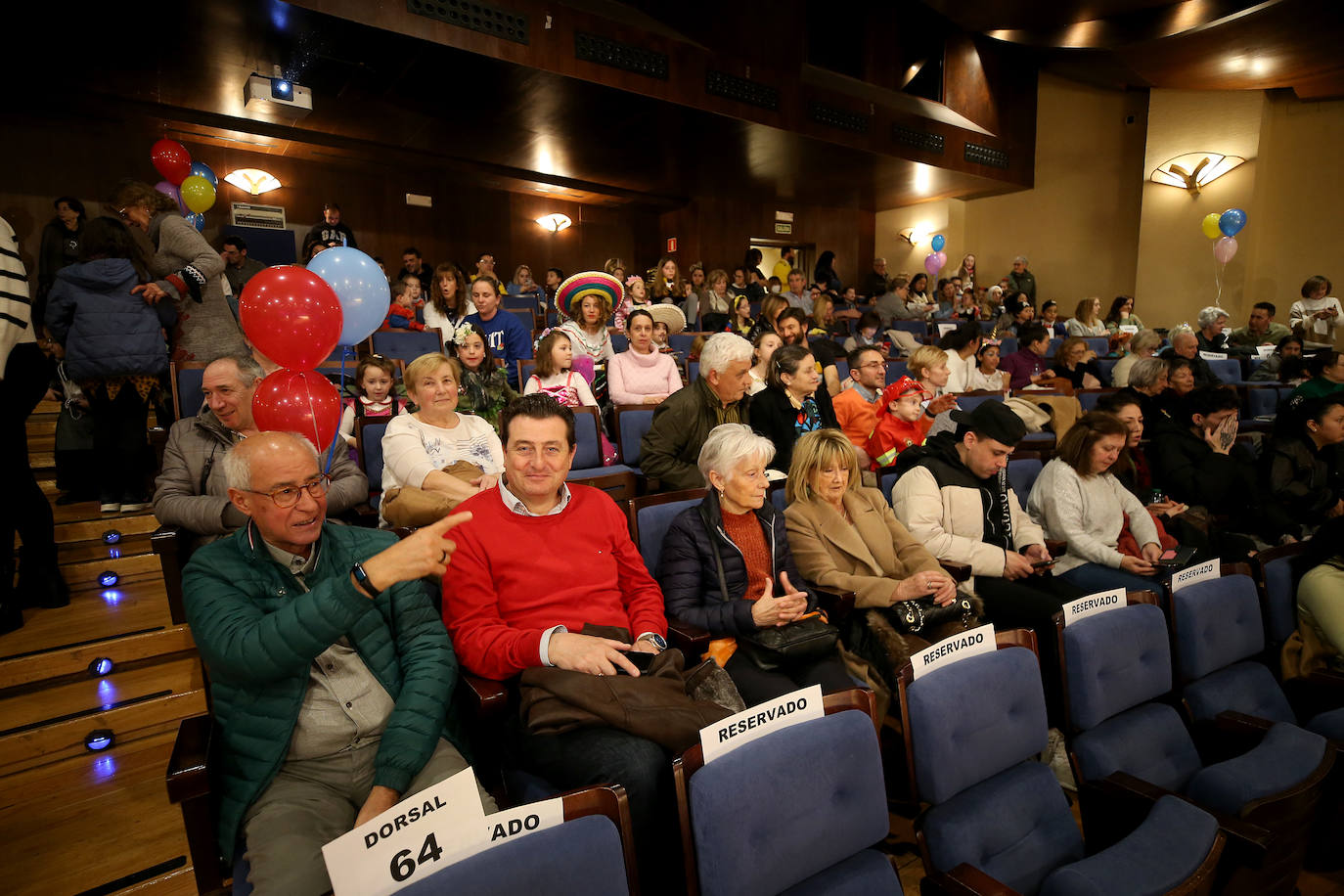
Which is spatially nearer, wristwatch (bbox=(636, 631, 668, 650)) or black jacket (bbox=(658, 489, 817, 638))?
wristwatch (bbox=(636, 631, 668, 650))

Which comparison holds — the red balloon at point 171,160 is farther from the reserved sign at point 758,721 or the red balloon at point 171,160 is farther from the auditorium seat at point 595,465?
the reserved sign at point 758,721

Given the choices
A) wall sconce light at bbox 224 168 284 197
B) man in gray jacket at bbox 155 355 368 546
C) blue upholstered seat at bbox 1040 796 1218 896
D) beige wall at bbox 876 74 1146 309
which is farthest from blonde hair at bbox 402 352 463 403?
beige wall at bbox 876 74 1146 309

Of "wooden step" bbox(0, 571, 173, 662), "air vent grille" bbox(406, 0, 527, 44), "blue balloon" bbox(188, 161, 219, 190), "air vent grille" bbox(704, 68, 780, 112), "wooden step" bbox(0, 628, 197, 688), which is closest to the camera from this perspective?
"wooden step" bbox(0, 628, 197, 688)

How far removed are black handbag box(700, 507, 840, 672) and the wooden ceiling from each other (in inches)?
292

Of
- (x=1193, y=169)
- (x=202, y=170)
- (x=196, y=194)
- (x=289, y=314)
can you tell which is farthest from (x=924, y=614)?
(x=1193, y=169)

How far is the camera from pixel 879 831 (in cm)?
118

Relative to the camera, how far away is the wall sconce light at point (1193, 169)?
7.95m

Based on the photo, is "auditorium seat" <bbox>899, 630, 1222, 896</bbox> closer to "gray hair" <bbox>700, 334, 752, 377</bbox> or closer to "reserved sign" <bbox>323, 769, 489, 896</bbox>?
"reserved sign" <bbox>323, 769, 489, 896</bbox>

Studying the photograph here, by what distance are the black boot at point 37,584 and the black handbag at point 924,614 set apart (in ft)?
9.38

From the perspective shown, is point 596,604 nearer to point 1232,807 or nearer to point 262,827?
point 262,827

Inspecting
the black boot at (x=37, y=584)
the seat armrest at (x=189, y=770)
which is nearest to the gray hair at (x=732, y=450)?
the seat armrest at (x=189, y=770)

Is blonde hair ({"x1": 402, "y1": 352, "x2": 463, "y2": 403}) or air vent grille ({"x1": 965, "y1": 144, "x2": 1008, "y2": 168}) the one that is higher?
air vent grille ({"x1": 965, "y1": 144, "x2": 1008, "y2": 168})

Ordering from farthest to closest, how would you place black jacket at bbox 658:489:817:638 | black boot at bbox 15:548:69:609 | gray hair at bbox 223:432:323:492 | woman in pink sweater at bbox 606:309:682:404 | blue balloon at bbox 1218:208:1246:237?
blue balloon at bbox 1218:208:1246:237 < woman in pink sweater at bbox 606:309:682:404 < black boot at bbox 15:548:69:609 < black jacket at bbox 658:489:817:638 < gray hair at bbox 223:432:323:492

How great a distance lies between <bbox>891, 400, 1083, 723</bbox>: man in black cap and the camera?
2.22 metres
